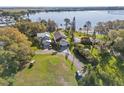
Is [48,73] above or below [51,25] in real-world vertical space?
below

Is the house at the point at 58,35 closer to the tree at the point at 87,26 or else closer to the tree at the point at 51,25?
the tree at the point at 51,25

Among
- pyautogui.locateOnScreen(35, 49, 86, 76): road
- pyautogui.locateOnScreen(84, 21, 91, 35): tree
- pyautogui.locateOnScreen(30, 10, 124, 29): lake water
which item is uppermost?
pyautogui.locateOnScreen(30, 10, 124, 29): lake water

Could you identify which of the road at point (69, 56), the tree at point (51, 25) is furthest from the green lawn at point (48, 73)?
the tree at point (51, 25)

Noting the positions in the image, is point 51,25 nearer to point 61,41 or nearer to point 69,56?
point 61,41

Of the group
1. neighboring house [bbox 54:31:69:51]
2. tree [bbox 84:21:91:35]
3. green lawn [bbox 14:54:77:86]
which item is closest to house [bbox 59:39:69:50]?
neighboring house [bbox 54:31:69:51]

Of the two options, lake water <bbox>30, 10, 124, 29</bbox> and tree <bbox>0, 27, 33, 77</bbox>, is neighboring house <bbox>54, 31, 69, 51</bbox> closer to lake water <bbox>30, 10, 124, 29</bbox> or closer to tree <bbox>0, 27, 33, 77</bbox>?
lake water <bbox>30, 10, 124, 29</bbox>

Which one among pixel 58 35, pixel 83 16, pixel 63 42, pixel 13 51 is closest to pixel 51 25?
pixel 58 35
